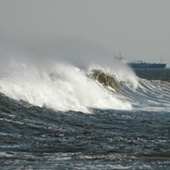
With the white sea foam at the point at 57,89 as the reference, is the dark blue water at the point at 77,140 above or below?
below

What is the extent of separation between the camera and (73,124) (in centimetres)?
1977

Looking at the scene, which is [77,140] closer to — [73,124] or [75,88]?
[73,124]

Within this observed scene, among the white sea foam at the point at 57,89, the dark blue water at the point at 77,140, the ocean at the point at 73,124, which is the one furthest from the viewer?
the white sea foam at the point at 57,89

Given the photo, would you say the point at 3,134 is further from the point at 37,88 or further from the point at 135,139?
the point at 37,88

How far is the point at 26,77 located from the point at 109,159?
1456cm

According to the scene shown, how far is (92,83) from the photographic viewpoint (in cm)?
3491

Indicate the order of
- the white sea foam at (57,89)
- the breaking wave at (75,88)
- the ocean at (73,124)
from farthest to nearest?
the breaking wave at (75,88)
the white sea foam at (57,89)
the ocean at (73,124)

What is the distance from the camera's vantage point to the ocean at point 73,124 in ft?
44.8

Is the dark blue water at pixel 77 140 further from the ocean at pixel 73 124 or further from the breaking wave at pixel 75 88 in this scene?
the breaking wave at pixel 75 88

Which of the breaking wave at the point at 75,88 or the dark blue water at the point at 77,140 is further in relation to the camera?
the breaking wave at the point at 75,88

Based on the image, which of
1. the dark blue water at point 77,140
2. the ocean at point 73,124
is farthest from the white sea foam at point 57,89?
the dark blue water at point 77,140

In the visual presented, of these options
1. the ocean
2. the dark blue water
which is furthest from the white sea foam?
the dark blue water

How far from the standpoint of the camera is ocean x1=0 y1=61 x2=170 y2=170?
13656mm

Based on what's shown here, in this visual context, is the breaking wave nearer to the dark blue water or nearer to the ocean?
the ocean
